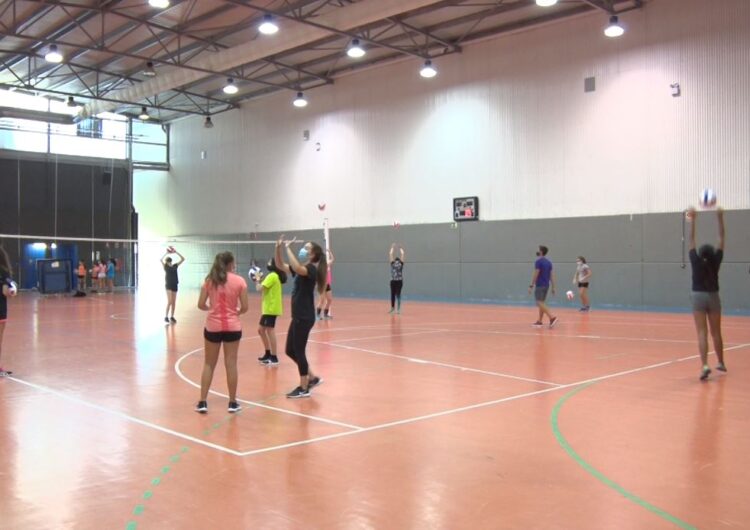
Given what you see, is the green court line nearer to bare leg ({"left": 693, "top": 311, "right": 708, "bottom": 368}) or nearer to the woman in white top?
bare leg ({"left": 693, "top": 311, "right": 708, "bottom": 368})

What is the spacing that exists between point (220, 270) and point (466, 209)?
20.7 m

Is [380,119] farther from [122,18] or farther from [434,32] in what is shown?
[122,18]

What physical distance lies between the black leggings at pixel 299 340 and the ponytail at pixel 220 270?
4.09 feet

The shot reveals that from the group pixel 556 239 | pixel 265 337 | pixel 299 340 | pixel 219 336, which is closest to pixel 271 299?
pixel 265 337

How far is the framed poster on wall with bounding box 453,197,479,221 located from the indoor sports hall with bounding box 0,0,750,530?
3.6 inches

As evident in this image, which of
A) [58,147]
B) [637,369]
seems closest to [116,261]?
[58,147]

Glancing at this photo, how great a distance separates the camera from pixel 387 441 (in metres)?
6.77

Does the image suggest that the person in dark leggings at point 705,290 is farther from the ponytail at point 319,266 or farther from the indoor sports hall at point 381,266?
the ponytail at point 319,266

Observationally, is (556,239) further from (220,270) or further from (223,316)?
(223,316)

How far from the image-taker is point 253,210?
125 ft

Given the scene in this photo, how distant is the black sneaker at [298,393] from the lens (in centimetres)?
894

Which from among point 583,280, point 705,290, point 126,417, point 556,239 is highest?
point 556,239

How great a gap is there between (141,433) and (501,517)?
4.14 m

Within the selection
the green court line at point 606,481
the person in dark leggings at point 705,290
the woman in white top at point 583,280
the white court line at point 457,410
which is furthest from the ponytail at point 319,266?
the woman in white top at point 583,280
